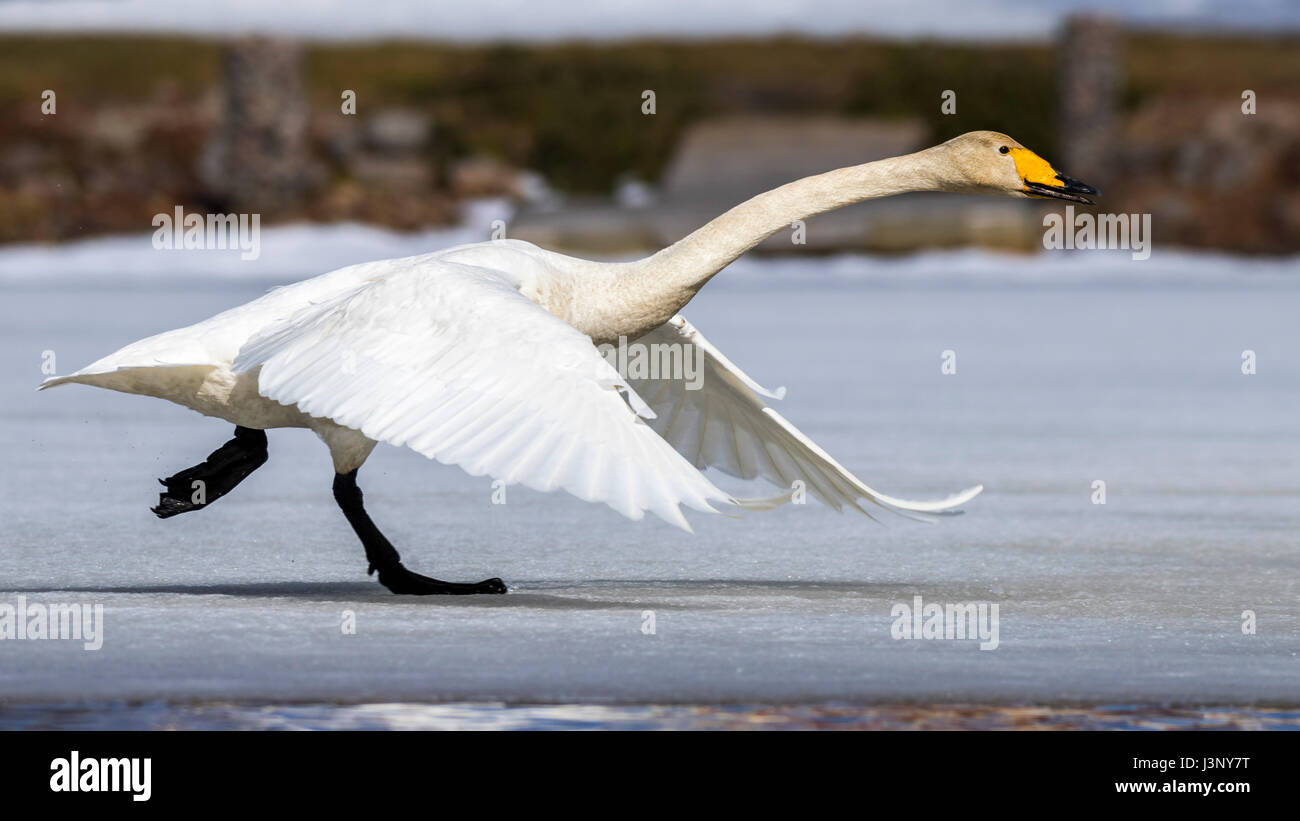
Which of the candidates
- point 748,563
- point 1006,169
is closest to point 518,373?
point 1006,169

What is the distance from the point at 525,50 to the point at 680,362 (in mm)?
74769

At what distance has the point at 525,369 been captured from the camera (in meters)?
5.93

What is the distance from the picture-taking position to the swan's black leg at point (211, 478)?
7137mm

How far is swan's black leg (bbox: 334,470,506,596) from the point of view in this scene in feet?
22.6

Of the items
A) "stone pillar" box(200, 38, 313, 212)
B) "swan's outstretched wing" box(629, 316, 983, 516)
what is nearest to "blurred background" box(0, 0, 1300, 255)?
"stone pillar" box(200, 38, 313, 212)

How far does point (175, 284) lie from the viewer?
24.8m

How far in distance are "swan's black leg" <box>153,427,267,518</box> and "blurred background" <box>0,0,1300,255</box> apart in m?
17.7

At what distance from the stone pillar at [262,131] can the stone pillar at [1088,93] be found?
15.1 m

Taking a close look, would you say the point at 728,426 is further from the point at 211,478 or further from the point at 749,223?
the point at 211,478
